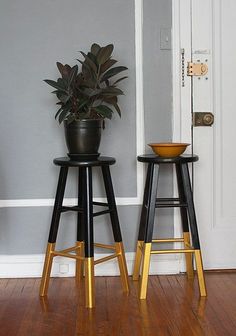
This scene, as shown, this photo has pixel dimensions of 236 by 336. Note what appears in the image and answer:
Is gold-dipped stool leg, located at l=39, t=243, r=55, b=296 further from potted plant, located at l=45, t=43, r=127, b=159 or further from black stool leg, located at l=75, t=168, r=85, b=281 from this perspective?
potted plant, located at l=45, t=43, r=127, b=159

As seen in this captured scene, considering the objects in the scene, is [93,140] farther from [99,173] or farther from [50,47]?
[50,47]

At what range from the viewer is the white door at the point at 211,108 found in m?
3.27

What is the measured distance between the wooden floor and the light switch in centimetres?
138

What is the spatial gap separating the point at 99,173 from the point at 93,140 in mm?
468

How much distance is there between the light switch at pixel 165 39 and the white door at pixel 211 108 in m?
0.03

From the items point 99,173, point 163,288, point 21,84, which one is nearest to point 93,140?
point 99,173

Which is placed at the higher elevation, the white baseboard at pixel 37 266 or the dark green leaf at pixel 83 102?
the dark green leaf at pixel 83 102

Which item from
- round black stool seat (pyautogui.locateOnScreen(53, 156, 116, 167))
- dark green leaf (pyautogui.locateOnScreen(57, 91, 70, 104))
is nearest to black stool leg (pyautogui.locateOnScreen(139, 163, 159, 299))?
A: round black stool seat (pyautogui.locateOnScreen(53, 156, 116, 167))

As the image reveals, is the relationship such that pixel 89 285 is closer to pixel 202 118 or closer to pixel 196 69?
pixel 202 118

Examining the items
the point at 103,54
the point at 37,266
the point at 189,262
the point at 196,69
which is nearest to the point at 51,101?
the point at 103,54

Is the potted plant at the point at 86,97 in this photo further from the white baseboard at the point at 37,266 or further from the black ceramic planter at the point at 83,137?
the white baseboard at the point at 37,266

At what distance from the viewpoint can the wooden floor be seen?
243cm

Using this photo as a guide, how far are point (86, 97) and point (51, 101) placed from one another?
45cm

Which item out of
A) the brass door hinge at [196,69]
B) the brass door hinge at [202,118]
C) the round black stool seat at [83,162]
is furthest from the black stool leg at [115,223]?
the brass door hinge at [196,69]
